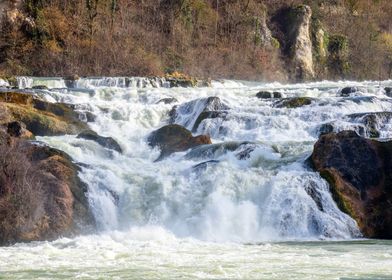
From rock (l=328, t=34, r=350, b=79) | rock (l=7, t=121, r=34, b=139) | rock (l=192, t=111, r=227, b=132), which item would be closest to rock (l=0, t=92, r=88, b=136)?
rock (l=7, t=121, r=34, b=139)

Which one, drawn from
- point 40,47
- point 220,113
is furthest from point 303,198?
point 40,47

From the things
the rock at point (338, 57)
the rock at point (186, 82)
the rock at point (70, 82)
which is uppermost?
the rock at point (338, 57)

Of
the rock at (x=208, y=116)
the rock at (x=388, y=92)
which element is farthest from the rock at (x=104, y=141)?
the rock at (x=388, y=92)

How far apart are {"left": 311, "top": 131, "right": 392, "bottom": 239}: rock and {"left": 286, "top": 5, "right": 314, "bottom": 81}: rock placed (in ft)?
120

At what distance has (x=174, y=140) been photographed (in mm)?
22391

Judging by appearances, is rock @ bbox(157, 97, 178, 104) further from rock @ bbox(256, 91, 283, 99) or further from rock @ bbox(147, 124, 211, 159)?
rock @ bbox(147, 124, 211, 159)

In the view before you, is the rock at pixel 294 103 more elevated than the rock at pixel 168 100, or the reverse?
the rock at pixel 168 100

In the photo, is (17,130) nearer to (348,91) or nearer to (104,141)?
(104,141)

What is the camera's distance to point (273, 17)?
57875 mm

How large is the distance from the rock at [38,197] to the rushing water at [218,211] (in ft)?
1.54

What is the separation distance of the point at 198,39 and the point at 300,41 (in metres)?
9.53

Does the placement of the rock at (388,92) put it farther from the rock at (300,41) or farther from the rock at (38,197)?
the rock at (300,41)

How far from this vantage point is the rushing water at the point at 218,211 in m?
11.3

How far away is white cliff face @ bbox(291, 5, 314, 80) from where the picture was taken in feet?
179
